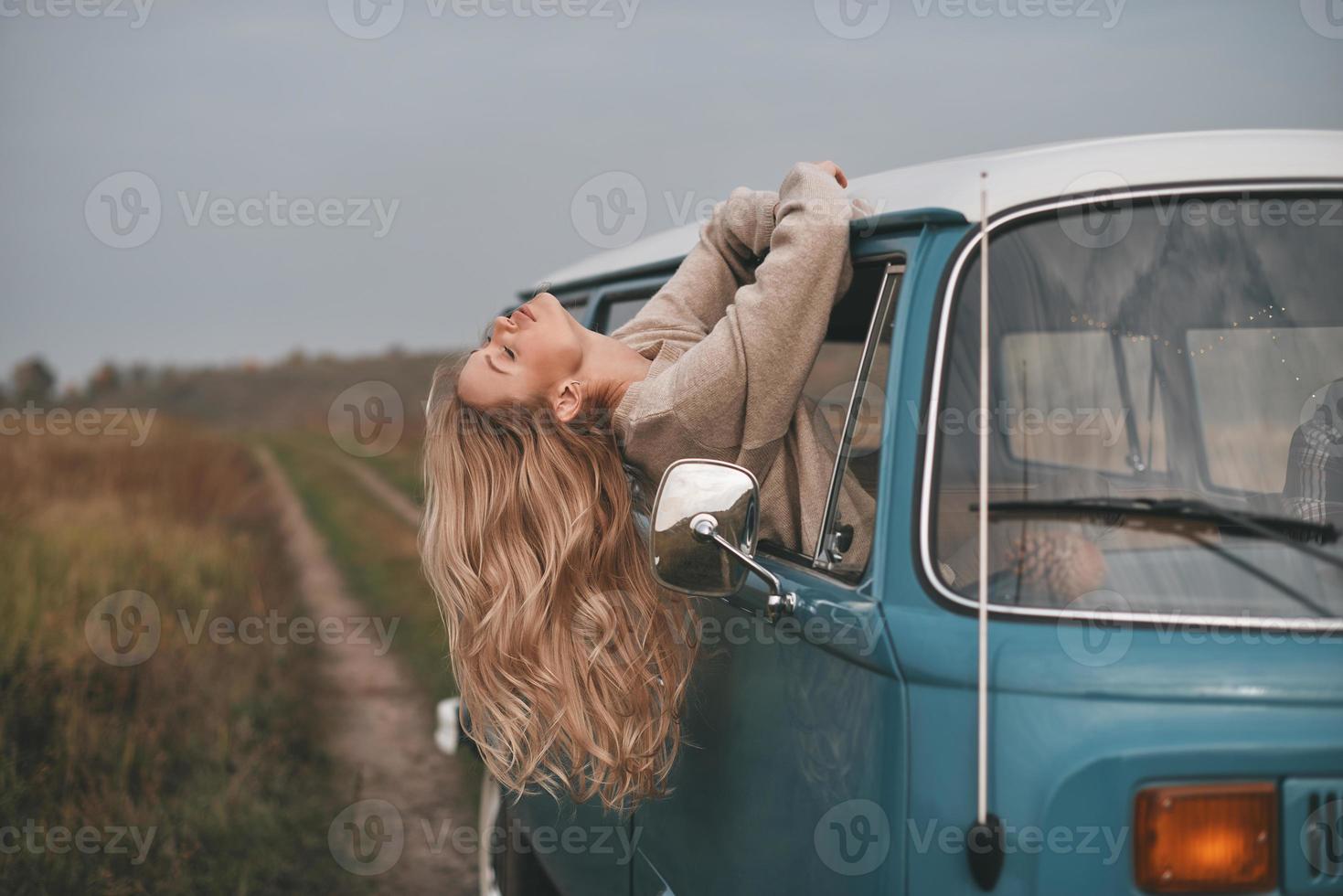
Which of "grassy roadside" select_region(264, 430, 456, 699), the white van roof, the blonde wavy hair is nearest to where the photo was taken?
the white van roof

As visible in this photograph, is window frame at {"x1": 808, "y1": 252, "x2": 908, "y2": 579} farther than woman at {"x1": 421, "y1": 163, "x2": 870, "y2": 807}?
No

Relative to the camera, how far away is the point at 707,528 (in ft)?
6.44

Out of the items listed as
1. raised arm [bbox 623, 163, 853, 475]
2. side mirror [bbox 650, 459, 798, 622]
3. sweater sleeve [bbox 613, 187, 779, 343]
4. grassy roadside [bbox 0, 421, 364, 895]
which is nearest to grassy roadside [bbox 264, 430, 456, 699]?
grassy roadside [bbox 0, 421, 364, 895]

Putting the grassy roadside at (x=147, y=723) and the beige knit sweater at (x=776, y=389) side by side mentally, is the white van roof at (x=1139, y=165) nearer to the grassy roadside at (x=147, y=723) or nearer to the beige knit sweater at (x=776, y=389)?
the beige knit sweater at (x=776, y=389)

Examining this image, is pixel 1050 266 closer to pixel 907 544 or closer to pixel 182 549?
pixel 907 544


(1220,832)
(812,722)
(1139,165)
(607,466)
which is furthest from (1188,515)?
(607,466)

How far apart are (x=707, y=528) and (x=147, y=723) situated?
16.2 feet

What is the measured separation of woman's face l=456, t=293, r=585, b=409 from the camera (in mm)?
2729

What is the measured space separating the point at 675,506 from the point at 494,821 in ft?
9.18

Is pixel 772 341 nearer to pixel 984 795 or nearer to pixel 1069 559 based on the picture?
pixel 1069 559

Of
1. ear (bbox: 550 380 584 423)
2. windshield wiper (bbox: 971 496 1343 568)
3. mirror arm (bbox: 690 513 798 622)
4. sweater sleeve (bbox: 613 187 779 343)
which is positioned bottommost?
mirror arm (bbox: 690 513 798 622)

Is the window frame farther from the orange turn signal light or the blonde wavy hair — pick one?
the orange turn signal light

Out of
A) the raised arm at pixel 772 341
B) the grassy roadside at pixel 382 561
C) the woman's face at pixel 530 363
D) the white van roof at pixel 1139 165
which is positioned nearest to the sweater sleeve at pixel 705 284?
the woman's face at pixel 530 363

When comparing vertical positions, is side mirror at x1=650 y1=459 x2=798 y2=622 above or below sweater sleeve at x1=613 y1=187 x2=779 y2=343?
below
